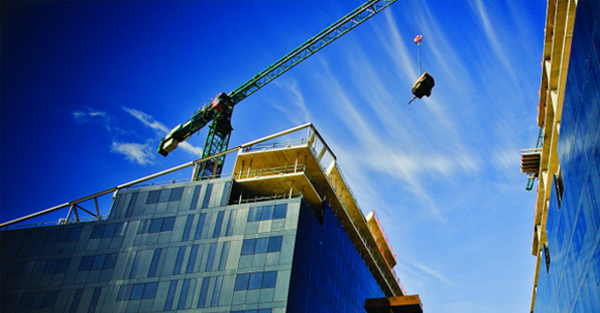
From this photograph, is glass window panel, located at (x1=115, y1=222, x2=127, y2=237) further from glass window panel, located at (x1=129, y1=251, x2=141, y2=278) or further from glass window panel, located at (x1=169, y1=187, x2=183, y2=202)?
glass window panel, located at (x1=169, y1=187, x2=183, y2=202)

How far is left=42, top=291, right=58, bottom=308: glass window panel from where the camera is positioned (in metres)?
55.6

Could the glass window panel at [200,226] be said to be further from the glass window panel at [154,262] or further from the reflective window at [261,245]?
the reflective window at [261,245]

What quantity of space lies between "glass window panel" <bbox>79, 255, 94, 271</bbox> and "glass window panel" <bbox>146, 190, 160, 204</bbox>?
30.0 ft

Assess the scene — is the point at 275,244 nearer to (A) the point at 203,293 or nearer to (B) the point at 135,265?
(A) the point at 203,293

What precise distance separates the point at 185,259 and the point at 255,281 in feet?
30.5

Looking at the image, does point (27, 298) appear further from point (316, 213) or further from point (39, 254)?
point (316, 213)

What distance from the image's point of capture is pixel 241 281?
1919 inches

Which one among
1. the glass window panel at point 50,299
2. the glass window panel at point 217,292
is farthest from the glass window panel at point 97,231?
the glass window panel at point 217,292

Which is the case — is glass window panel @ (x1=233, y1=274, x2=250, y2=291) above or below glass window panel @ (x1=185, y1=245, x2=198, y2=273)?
below

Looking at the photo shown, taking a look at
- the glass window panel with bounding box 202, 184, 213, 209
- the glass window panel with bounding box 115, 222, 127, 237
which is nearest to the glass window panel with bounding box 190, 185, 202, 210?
the glass window panel with bounding box 202, 184, 213, 209

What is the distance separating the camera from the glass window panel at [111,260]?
55.7 metres

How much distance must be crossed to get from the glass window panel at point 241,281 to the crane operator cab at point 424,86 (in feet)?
82.4

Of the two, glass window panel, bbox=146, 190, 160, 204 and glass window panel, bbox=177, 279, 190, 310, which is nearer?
glass window panel, bbox=177, 279, 190, 310

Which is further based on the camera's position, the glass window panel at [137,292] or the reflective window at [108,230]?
the reflective window at [108,230]
